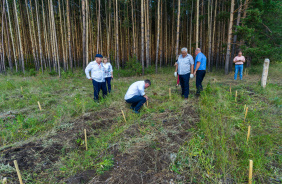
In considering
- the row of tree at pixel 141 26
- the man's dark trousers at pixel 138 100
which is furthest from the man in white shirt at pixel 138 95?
the row of tree at pixel 141 26

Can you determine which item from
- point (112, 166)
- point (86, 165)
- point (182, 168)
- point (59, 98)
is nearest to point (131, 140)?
point (112, 166)

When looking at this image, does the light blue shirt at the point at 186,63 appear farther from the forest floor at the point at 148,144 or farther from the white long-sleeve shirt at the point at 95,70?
the white long-sleeve shirt at the point at 95,70

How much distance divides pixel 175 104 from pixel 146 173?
2.58m

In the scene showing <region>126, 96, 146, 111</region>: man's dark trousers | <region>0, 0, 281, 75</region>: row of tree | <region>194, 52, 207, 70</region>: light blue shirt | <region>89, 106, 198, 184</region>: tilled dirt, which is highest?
<region>0, 0, 281, 75</region>: row of tree

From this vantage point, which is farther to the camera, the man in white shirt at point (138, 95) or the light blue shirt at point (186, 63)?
the light blue shirt at point (186, 63)

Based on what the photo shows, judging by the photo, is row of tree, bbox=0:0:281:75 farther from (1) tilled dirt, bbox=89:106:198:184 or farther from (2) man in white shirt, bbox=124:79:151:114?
(1) tilled dirt, bbox=89:106:198:184

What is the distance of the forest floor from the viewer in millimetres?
1979

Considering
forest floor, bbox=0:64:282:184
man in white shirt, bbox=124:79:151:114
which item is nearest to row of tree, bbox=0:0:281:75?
man in white shirt, bbox=124:79:151:114

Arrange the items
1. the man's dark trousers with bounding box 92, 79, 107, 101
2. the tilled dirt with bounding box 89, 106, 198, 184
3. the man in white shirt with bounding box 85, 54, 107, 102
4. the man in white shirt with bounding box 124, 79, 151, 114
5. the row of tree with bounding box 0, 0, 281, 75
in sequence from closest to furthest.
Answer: the tilled dirt with bounding box 89, 106, 198, 184, the man in white shirt with bounding box 124, 79, 151, 114, the man in white shirt with bounding box 85, 54, 107, 102, the man's dark trousers with bounding box 92, 79, 107, 101, the row of tree with bounding box 0, 0, 281, 75

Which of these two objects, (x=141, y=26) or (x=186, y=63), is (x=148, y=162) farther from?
(x=141, y=26)

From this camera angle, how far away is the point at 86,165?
2240 millimetres

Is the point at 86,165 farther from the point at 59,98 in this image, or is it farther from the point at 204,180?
the point at 59,98

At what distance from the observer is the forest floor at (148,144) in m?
1.98

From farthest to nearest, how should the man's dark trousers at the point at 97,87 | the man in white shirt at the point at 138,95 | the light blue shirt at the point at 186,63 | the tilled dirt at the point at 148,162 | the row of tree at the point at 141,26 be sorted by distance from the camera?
the row of tree at the point at 141,26, the man's dark trousers at the point at 97,87, the light blue shirt at the point at 186,63, the man in white shirt at the point at 138,95, the tilled dirt at the point at 148,162
